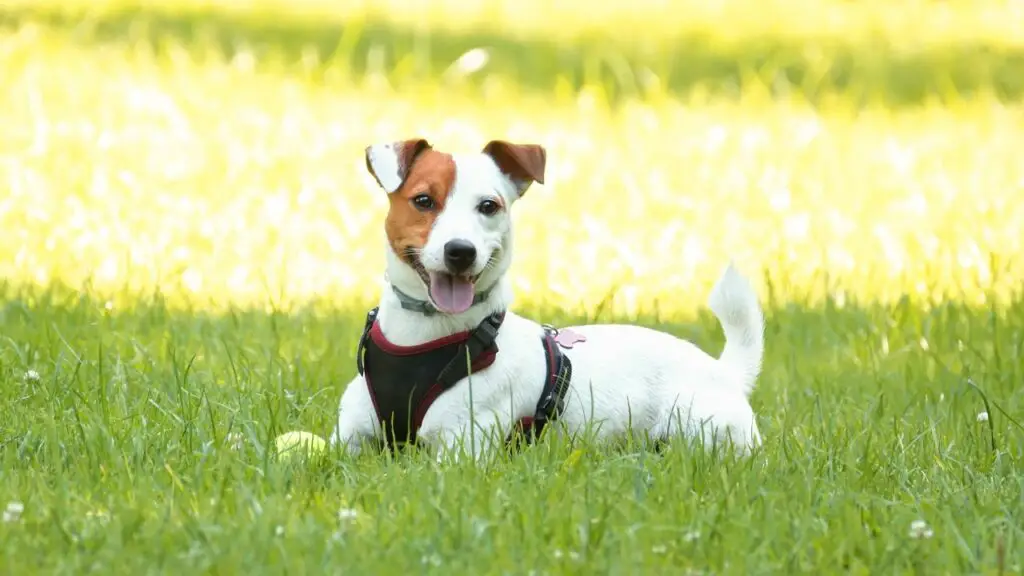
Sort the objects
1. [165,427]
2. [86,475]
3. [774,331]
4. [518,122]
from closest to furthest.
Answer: [86,475], [165,427], [774,331], [518,122]

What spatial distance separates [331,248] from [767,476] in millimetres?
3806

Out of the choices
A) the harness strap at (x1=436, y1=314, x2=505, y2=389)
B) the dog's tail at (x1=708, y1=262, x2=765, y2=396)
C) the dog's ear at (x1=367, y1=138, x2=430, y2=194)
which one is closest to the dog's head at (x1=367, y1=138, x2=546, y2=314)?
the dog's ear at (x1=367, y1=138, x2=430, y2=194)

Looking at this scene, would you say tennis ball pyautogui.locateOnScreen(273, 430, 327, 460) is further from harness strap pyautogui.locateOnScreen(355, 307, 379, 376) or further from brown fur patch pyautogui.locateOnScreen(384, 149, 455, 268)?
brown fur patch pyautogui.locateOnScreen(384, 149, 455, 268)

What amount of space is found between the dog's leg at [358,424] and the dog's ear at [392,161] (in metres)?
0.60

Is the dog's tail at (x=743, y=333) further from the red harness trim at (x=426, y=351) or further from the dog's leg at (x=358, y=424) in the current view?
the dog's leg at (x=358, y=424)

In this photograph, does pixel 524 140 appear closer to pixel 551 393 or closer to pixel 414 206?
pixel 551 393

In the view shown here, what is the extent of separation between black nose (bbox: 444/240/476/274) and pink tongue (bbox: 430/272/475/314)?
9 centimetres

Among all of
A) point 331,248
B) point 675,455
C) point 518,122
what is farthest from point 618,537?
point 518,122

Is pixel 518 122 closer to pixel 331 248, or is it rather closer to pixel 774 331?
pixel 331 248

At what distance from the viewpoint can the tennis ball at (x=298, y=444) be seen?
4.03 meters

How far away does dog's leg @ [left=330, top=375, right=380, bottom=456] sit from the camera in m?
Result: 4.25

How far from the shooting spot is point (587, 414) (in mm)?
4398

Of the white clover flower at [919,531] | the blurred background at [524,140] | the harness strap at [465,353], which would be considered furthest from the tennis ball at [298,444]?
the blurred background at [524,140]

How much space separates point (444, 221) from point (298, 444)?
749 mm
